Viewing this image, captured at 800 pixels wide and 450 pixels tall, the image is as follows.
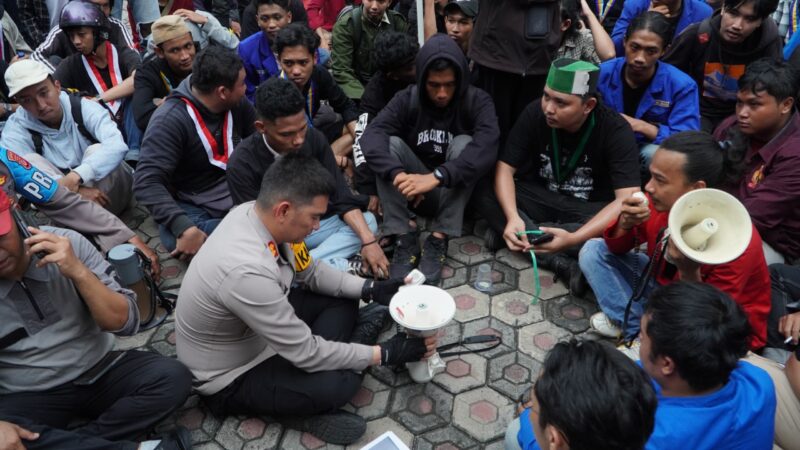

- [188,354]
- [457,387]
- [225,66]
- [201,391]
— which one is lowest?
[457,387]

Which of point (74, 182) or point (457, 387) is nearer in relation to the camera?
point (457, 387)

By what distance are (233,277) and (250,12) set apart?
4.69 metres

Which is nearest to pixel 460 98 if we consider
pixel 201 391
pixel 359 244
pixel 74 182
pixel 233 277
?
pixel 359 244

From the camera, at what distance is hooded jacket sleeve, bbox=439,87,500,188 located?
4156mm

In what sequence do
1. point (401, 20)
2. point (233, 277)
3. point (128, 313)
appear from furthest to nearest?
1. point (401, 20)
2. point (128, 313)
3. point (233, 277)

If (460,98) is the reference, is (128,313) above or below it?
below

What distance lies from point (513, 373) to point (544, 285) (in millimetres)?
939

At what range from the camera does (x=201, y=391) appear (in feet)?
9.69

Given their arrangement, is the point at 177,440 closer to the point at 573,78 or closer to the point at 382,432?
the point at 382,432

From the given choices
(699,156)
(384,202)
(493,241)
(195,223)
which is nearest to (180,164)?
(195,223)

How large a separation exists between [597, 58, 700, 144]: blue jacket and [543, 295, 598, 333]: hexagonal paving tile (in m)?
1.59

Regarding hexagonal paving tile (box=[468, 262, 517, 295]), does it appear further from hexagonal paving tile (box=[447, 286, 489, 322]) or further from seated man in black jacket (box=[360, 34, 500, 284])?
seated man in black jacket (box=[360, 34, 500, 284])

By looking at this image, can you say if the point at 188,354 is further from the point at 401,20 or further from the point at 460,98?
the point at 401,20

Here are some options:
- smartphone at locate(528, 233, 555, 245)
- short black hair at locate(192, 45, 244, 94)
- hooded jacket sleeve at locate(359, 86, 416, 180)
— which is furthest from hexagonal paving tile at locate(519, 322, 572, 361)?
short black hair at locate(192, 45, 244, 94)
